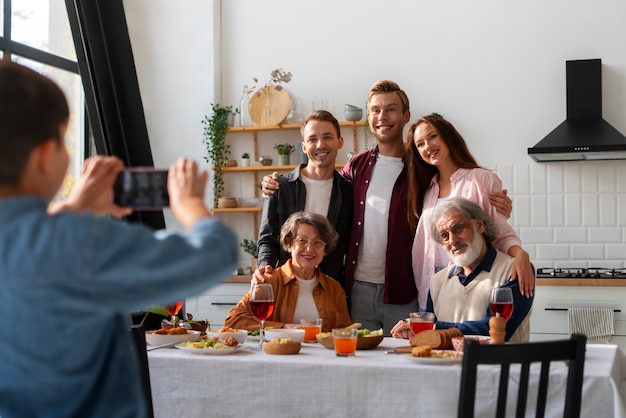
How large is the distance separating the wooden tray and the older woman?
271 cm

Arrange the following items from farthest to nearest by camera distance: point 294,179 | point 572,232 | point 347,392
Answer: point 572,232 < point 294,179 < point 347,392

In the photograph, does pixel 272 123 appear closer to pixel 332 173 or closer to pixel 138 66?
pixel 138 66

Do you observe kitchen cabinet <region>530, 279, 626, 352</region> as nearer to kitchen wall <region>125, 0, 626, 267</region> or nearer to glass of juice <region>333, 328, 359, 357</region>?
kitchen wall <region>125, 0, 626, 267</region>

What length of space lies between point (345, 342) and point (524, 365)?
639 millimetres

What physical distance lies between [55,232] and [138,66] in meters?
5.54

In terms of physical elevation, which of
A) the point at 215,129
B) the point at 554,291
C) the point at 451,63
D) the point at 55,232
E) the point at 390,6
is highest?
the point at 390,6

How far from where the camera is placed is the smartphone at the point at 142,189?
3.83 ft

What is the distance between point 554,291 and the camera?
4.92m

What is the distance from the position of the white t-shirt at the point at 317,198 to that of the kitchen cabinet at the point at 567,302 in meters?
1.79

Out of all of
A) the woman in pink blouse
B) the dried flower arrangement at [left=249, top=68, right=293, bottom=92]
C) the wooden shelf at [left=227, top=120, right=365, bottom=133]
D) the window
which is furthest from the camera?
the dried flower arrangement at [left=249, top=68, right=293, bottom=92]

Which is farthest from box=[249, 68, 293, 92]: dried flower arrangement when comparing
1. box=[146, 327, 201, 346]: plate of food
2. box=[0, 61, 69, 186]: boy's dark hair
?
box=[0, 61, 69, 186]: boy's dark hair

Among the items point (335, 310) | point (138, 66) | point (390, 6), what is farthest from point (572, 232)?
point (138, 66)

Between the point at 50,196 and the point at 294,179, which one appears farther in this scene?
the point at 294,179

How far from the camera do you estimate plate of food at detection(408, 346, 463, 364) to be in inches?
88.8
